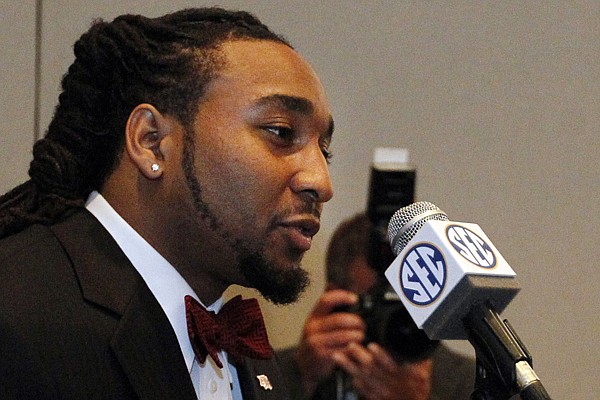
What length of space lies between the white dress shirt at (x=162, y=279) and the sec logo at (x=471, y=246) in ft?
1.67

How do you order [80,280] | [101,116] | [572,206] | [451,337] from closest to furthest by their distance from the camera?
1. [451,337]
2. [80,280]
3. [101,116]
4. [572,206]

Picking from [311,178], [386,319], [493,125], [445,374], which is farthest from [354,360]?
[493,125]

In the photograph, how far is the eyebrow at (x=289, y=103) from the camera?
1.54 metres

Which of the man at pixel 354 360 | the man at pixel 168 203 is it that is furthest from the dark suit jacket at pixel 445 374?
the man at pixel 168 203

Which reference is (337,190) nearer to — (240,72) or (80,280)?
(240,72)

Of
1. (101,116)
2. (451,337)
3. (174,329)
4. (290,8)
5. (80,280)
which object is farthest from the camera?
(290,8)

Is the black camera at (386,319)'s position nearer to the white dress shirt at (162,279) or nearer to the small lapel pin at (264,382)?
the small lapel pin at (264,382)

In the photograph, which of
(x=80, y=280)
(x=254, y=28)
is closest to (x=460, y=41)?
(x=254, y=28)

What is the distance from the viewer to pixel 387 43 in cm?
261

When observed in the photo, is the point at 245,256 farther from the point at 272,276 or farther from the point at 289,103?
the point at 289,103

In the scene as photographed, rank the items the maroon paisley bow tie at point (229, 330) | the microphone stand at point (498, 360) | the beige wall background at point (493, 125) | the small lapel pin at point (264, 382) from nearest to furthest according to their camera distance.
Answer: the microphone stand at point (498, 360), the maroon paisley bow tie at point (229, 330), the small lapel pin at point (264, 382), the beige wall background at point (493, 125)

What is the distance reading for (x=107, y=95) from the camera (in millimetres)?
1638

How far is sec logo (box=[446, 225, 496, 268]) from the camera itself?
46.1 inches

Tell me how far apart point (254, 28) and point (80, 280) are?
0.58m
